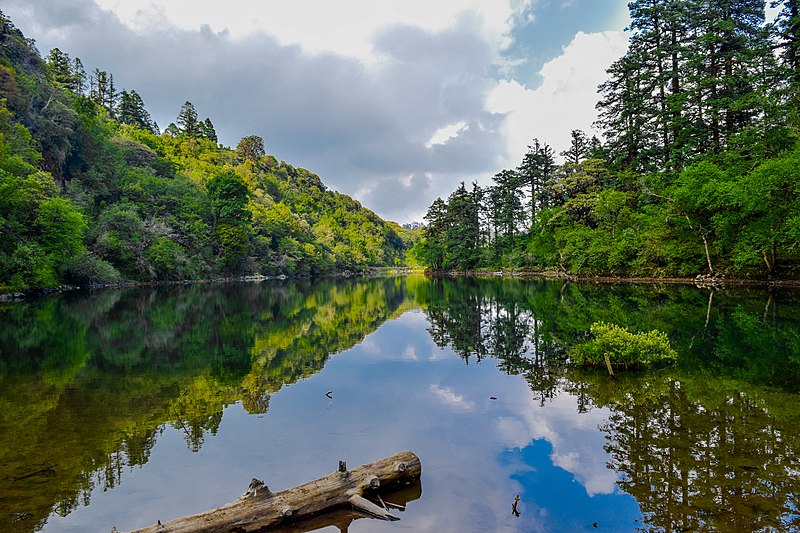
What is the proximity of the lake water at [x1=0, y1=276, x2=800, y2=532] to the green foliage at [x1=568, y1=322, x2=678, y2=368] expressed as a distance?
0.51 m

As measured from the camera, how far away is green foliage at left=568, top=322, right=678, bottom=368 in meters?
11.2

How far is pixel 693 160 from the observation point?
35.2 meters

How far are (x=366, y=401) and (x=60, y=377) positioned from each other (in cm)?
835

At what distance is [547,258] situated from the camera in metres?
55.6

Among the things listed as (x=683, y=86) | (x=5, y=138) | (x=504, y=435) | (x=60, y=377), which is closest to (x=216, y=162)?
(x=5, y=138)

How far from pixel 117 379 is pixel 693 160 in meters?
40.5

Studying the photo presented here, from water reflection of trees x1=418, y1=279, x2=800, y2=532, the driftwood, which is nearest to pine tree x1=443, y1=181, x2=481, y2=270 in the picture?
water reflection of trees x1=418, y1=279, x2=800, y2=532

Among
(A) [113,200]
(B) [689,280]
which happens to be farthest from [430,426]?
(A) [113,200]

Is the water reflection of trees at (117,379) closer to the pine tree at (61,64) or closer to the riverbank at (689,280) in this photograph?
the riverbank at (689,280)

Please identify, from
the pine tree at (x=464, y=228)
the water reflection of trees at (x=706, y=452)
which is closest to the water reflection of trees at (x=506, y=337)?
the water reflection of trees at (x=706, y=452)

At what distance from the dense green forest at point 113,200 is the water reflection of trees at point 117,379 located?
9213 mm

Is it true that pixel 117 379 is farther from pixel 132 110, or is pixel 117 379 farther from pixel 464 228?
pixel 132 110

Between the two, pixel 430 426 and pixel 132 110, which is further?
pixel 132 110

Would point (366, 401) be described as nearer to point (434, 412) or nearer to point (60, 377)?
point (434, 412)
